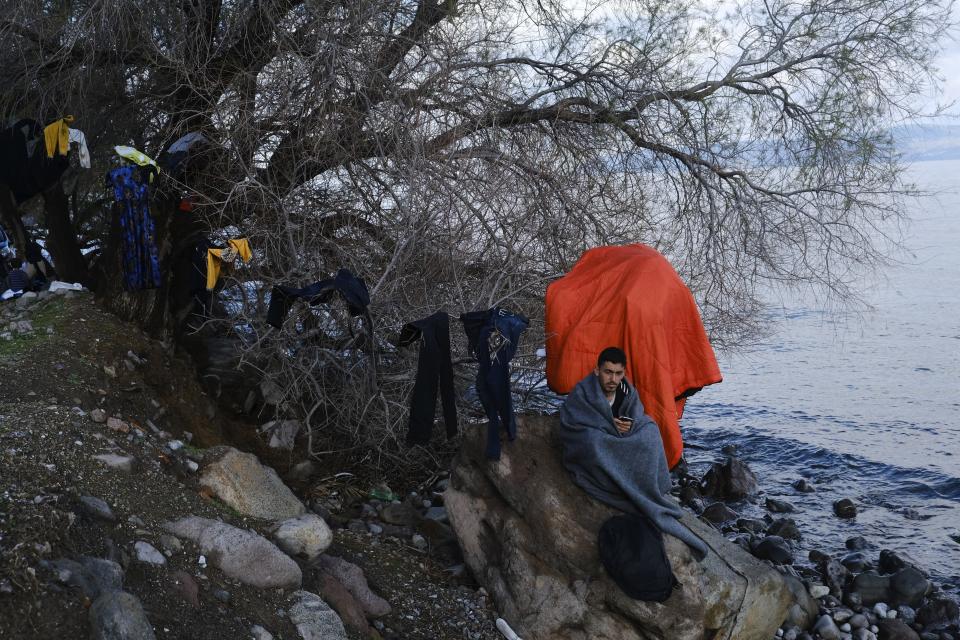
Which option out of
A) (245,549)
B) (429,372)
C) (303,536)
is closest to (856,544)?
(429,372)

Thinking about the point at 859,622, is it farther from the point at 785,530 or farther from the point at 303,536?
the point at 303,536

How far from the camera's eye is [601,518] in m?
5.47

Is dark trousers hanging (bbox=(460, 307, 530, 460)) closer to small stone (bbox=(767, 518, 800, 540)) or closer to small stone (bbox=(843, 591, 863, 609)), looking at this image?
small stone (bbox=(843, 591, 863, 609))

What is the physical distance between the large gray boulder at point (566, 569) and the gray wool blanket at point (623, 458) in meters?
0.12

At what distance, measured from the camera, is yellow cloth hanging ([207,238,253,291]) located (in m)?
6.96

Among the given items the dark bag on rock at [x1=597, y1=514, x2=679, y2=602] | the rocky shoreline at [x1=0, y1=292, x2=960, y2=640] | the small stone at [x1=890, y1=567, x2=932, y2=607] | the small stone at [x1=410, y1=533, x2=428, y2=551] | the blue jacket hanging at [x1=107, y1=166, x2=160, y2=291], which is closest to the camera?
the rocky shoreline at [x1=0, y1=292, x2=960, y2=640]

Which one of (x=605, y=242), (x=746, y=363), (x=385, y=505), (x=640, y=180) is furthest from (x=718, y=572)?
(x=746, y=363)

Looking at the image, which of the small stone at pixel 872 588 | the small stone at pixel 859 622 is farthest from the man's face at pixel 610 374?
the small stone at pixel 872 588

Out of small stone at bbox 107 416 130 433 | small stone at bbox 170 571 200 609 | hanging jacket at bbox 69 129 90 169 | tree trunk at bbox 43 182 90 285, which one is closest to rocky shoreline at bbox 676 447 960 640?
small stone at bbox 170 571 200 609

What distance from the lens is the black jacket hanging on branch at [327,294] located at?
6176 millimetres

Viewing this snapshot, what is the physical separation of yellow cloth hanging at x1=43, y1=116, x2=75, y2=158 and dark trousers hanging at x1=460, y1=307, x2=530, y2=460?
389 centimetres

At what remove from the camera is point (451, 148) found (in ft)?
24.2

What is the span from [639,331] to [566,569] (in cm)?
166

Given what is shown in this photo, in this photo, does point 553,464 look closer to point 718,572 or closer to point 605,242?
point 718,572
